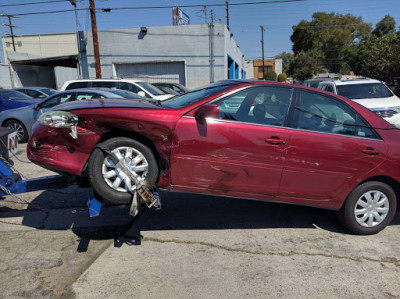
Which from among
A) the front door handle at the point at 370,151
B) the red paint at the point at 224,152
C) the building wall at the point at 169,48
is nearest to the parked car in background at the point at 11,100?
the red paint at the point at 224,152

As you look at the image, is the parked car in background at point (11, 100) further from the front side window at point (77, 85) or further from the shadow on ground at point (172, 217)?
the shadow on ground at point (172, 217)

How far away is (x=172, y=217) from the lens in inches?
185

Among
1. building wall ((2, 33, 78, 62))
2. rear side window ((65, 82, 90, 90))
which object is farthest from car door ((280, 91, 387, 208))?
building wall ((2, 33, 78, 62))

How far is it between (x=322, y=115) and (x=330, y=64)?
229ft

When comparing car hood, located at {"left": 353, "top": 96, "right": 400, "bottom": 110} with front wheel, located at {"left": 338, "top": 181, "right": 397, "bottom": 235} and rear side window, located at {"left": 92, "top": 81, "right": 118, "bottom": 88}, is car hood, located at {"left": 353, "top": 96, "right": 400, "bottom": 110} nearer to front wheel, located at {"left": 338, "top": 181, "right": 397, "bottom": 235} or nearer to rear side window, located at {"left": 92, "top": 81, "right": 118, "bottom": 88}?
front wheel, located at {"left": 338, "top": 181, "right": 397, "bottom": 235}

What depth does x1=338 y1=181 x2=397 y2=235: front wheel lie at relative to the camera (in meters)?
4.05

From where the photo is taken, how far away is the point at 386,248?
3.91m

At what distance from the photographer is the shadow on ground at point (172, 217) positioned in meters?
4.34

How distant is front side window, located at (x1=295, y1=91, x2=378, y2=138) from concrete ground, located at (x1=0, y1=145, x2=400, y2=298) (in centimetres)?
135

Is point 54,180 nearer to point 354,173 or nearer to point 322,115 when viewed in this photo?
point 322,115

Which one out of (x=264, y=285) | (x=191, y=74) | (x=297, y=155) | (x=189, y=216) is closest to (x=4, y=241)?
(x=189, y=216)

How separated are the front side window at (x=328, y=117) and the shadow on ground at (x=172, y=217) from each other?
1366 millimetres

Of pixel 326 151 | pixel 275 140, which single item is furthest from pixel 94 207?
pixel 326 151

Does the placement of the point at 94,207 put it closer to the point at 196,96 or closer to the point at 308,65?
the point at 196,96
